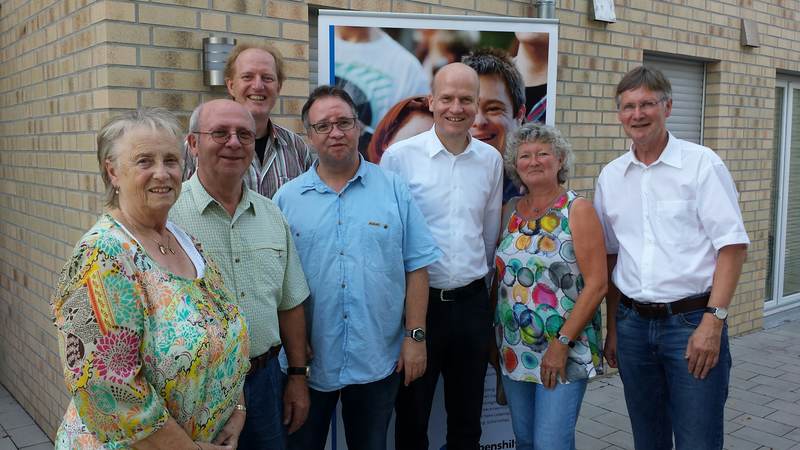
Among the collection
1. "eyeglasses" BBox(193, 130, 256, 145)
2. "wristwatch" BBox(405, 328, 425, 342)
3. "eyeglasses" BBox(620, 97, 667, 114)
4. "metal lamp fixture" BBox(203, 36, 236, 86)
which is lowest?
"wristwatch" BBox(405, 328, 425, 342)

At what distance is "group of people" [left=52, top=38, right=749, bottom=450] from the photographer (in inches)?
89.0

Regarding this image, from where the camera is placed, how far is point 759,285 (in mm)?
6680

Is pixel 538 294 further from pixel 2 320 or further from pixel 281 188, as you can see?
pixel 2 320

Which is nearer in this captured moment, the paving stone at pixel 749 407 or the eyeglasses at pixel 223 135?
the eyeglasses at pixel 223 135

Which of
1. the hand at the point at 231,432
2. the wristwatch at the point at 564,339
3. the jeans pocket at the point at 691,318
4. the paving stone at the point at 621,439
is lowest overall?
the paving stone at the point at 621,439

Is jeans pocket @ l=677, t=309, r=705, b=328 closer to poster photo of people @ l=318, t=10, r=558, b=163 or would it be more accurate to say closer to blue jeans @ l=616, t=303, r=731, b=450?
blue jeans @ l=616, t=303, r=731, b=450

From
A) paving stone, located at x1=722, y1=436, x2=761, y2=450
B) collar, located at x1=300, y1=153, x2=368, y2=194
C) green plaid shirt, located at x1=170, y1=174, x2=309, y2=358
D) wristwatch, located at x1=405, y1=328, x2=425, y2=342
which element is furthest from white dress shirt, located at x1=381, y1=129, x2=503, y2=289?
paving stone, located at x1=722, y1=436, x2=761, y2=450

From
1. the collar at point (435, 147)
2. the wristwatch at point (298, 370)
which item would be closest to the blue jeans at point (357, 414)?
the wristwatch at point (298, 370)

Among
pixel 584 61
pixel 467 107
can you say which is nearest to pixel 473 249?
pixel 467 107

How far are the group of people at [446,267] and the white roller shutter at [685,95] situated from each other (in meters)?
3.32

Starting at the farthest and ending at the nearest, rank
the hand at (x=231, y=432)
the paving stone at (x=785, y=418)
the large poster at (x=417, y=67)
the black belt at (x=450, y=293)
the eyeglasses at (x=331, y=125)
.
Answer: the paving stone at (x=785, y=418) → the large poster at (x=417, y=67) → the black belt at (x=450, y=293) → the eyeglasses at (x=331, y=125) → the hand at (x=231, y=432)

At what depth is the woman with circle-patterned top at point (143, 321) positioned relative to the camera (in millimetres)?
1558

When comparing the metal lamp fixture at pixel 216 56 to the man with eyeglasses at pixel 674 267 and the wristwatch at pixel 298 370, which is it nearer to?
the wristwatch at pixel 298 370

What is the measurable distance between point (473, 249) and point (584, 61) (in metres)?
2.58
